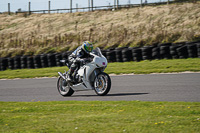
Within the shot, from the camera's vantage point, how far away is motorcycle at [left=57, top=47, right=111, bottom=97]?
9.82 metres

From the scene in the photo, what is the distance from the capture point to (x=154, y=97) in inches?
353

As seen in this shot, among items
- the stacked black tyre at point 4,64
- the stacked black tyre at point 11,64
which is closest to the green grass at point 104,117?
the stacked black tyre at point 11,64

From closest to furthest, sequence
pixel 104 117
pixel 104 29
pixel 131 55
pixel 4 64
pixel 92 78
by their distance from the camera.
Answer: pixel 104 117
pixel 92 78
pixel 131 55
pixel 4 64
pixel 104 29

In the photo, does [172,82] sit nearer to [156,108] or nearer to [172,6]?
[156,108]

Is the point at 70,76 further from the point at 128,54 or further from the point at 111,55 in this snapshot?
the point at 111,55

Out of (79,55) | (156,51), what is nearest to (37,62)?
(156,51)

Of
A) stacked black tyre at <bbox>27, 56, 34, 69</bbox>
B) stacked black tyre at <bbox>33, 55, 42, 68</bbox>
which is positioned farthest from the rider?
stacked black tyre at <bbox>27, 56, 34, 69</bbox>

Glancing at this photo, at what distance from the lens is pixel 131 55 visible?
20.9m

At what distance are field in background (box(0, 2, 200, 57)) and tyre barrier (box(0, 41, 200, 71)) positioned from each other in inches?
253

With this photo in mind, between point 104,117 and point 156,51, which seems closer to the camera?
point 104,117

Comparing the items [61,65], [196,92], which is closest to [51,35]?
[61,65]

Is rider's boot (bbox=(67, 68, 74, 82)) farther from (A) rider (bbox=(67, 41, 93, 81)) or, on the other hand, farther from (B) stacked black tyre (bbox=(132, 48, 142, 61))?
(B) stacked black tyre (bbox=(132, 48, 142, 61))

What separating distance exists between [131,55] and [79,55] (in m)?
10.8

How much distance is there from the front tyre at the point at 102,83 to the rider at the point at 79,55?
2.69 feet
